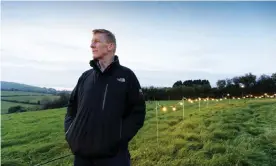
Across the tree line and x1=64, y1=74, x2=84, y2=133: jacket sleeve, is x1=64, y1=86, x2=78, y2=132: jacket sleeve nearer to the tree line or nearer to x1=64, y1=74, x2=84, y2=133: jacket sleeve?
x1=64, y1=74, x2=84, y2=133: jacket sleeve

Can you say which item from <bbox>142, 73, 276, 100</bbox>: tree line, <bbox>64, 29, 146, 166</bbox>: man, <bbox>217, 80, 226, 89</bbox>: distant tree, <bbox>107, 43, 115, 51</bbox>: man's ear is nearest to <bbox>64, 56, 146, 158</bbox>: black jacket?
<bbox>64, 29, 146, 166</bbox>: man

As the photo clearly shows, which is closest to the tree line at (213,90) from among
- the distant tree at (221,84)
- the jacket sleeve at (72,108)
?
the distant tree at (221,84)

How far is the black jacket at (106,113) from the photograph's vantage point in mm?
3221

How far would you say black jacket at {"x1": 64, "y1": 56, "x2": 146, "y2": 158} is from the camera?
3.22 meters

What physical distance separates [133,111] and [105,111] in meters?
0.32

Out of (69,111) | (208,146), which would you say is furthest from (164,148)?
(69,111)

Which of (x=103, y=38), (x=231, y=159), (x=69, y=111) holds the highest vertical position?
(x=103, y=38)

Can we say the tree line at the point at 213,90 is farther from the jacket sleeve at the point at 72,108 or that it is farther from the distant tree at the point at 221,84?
the jacket sleeve at the point at 72,108

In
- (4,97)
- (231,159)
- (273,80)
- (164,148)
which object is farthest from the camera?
(273,80)

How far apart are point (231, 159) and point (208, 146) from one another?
135 cm

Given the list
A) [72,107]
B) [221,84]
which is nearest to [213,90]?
[221,84]

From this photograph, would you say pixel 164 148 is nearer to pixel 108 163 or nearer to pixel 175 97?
pixel 108 163

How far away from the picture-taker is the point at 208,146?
28.2 ft

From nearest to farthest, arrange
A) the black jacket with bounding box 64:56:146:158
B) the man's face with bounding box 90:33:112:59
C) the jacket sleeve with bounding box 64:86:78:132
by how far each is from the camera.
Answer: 1. the black jacket with bounding box 64:56:146:158
2. the man's face with bounding box 90:33:112:59
3. the jacket sleeve with bounding box 64:86:78:132
